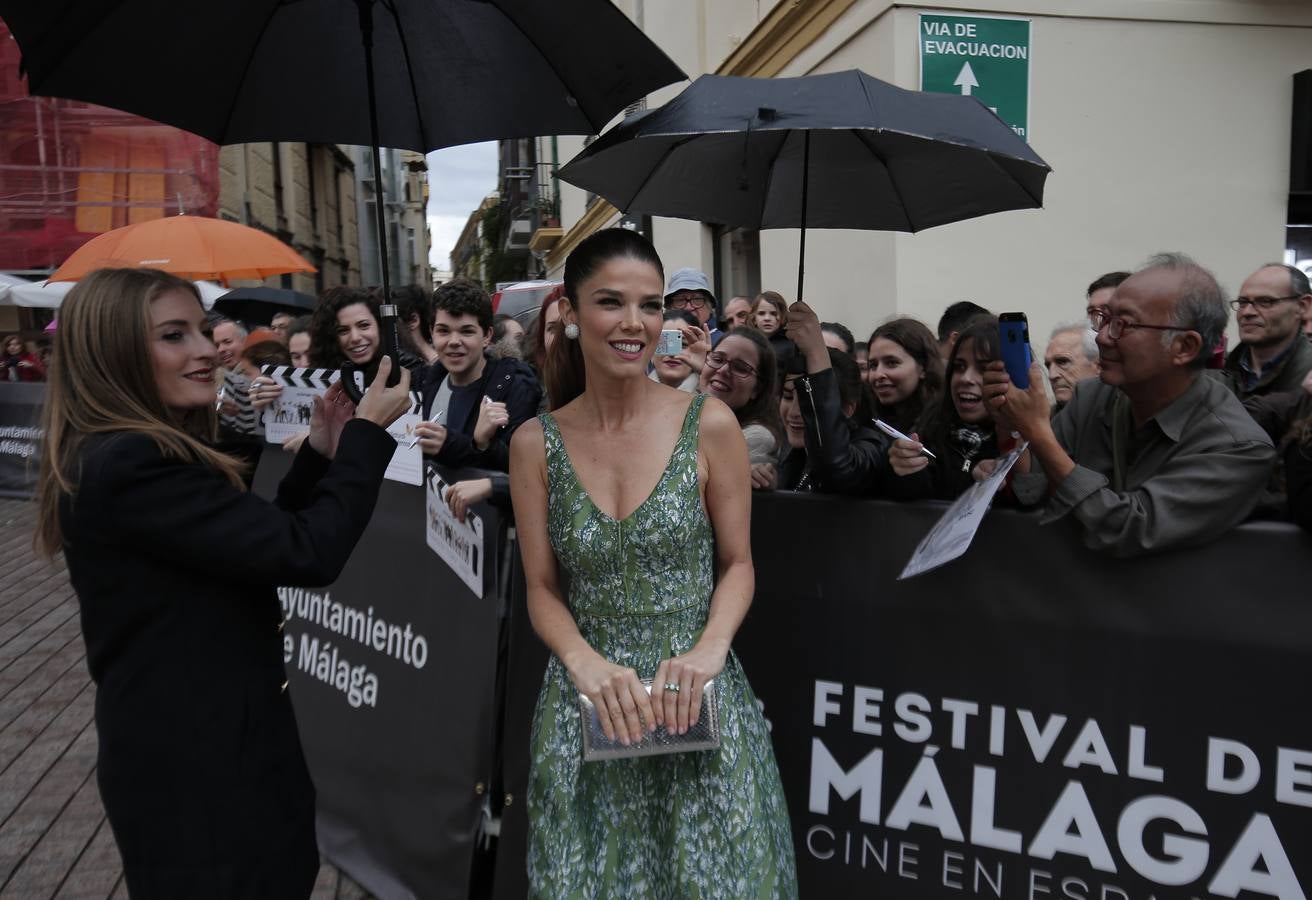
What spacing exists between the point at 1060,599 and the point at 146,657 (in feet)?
6.78

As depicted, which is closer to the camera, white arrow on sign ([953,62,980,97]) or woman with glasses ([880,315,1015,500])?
woman with glasses ([880,315,1015,500])

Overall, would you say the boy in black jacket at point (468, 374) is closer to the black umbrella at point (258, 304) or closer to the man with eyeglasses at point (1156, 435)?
the man with eyeglasses at point (1156, 435)

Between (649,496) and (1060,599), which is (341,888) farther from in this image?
(1060,599)

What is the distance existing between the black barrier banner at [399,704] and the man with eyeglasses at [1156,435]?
1638 millimetres

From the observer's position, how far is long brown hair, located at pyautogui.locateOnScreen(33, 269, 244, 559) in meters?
1.89

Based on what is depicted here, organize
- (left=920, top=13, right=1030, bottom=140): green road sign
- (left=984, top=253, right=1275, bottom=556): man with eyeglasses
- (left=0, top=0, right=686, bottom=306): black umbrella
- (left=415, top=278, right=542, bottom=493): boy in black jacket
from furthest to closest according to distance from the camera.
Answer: (left=920, top=13, right=1030, bottom=140): green road sign, (left=415, top=278, right=542, bottom=493): boy in black jacket, (left=0, top=0, right=686, bottom=306): black umbrella, (left=984, top=253, right=1275, bottom=556): man with eyeglasses

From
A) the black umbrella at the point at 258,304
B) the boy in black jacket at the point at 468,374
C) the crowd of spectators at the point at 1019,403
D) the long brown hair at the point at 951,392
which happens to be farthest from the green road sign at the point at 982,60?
the black umbrella at the point at 258,304

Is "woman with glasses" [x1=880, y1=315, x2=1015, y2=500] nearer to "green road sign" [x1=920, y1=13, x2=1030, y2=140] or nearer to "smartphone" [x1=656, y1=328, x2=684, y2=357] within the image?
"smartphone" [x1=656, y1=328, x2=684, y2=357]

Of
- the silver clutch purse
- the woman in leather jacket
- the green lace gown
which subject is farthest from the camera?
the woman in leather jacket

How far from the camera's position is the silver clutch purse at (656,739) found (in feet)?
6.55

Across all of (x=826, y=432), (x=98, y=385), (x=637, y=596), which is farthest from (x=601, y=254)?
(x=98, y=385)

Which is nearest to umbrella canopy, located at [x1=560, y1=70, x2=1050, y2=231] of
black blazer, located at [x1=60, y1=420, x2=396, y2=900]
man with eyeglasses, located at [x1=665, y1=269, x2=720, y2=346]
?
black blazer, located at [x1=60, y1=420, x2=396, y2=900]

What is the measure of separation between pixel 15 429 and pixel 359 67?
411 inches

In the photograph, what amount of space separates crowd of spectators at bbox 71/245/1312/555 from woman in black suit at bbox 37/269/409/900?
96cm
